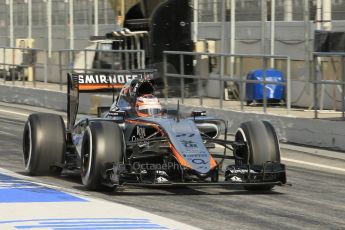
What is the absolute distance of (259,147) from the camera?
10.8m

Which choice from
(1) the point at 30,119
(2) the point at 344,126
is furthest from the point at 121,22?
(1) the point at 30,119

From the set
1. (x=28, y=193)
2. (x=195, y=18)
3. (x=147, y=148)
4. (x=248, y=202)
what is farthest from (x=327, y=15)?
(x=28, y=193)

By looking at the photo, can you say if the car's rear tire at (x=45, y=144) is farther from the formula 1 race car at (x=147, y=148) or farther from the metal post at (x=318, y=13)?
the metal post at (x=318, y=13)

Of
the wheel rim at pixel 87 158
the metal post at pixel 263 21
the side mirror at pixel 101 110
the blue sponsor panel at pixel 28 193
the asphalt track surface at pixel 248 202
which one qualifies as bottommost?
the asphalt track surface at pixel 248 202

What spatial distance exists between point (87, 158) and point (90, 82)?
162 inches

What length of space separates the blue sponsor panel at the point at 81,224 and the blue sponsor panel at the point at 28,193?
3.60 ft

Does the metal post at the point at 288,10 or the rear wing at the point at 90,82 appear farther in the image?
the metal post at the point at 288,10

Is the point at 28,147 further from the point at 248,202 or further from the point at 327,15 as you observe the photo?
the point at 327,15

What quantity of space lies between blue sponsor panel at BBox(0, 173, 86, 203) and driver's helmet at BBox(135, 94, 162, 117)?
1935 millimetres

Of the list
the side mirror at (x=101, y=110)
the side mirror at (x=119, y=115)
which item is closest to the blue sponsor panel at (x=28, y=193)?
the side mirror at (x=119, y=115)

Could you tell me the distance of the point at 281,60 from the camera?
1844 centimetres

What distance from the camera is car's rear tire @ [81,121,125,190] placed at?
1016 cm

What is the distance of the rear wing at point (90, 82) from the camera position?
1291cm

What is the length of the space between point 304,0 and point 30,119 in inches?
501
